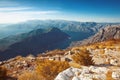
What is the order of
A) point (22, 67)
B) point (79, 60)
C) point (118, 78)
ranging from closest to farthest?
point (118, 78) < point (79, 60) < point (22, 67)

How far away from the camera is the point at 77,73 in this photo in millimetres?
12508

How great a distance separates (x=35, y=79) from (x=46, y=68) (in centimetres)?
126

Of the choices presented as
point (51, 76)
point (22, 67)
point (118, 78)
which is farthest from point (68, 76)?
point (22, 67)

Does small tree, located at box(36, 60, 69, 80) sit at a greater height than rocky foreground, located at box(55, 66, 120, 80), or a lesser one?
lesser

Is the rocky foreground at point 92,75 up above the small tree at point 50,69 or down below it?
above

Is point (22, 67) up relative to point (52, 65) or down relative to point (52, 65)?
down

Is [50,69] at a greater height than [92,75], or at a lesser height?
lesser

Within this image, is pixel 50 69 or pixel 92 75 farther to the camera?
pixel 50 69

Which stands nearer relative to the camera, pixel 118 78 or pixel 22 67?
pixel 118 78

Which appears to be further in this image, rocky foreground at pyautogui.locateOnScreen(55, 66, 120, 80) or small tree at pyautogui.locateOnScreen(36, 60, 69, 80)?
small tree at pyautogui.locateOnScreen(36, 60, 69, 80)

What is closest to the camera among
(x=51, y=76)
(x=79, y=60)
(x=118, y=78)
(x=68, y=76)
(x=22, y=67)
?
(x=118, y=78)

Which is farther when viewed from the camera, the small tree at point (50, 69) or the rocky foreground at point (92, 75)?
the small tree at point (50, 69)

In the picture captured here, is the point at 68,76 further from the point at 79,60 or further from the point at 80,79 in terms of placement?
the point at 79,60

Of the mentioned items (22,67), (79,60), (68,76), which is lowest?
(22,67)
